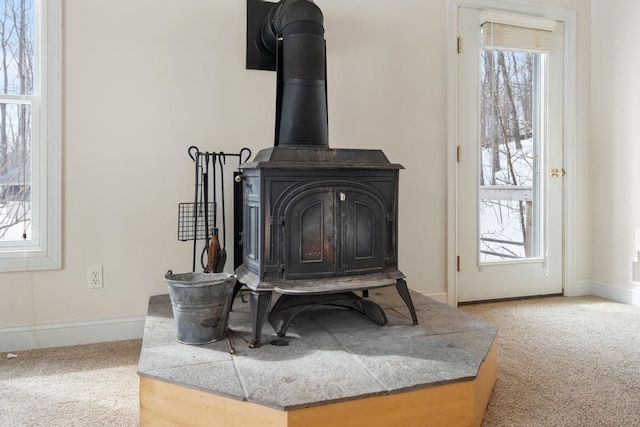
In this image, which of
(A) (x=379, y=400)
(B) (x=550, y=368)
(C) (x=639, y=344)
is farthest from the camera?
(C) (x=639, y=344)

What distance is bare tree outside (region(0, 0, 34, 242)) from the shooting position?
2.39 m

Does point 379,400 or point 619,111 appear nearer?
point 379,400

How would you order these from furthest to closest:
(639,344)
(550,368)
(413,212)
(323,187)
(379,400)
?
(413,212) < (639,344) < (550,368) < (323,187) < (379,400)

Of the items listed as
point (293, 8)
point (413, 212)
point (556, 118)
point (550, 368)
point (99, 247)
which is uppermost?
point (293, 8)

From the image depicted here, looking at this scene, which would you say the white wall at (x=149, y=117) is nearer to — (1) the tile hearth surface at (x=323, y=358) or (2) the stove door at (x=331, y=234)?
(1) the tile hearth surface at (x=323, y=358)

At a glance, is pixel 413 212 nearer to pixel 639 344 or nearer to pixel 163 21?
pixel 639 344

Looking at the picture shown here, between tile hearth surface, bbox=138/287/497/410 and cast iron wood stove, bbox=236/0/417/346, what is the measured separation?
108 mm

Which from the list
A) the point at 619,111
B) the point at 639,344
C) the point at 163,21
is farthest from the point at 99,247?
the point at 619,111

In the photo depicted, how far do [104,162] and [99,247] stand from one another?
0.47 metres

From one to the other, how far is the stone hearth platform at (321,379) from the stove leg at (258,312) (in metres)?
0.04

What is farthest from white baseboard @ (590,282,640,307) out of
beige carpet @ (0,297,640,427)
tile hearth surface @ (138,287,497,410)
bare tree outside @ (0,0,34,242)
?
bare tree outside @ (0,0,34,242)

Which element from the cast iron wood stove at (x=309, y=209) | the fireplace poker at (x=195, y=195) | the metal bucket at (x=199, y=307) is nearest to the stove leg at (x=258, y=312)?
the cast iron wood stove at (x=309, y=209)

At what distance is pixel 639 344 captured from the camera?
246cm

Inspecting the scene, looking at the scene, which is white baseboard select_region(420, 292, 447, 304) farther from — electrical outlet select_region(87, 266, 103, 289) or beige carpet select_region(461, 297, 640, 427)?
electrical outlet select_region(87, 266, 103, 289)
